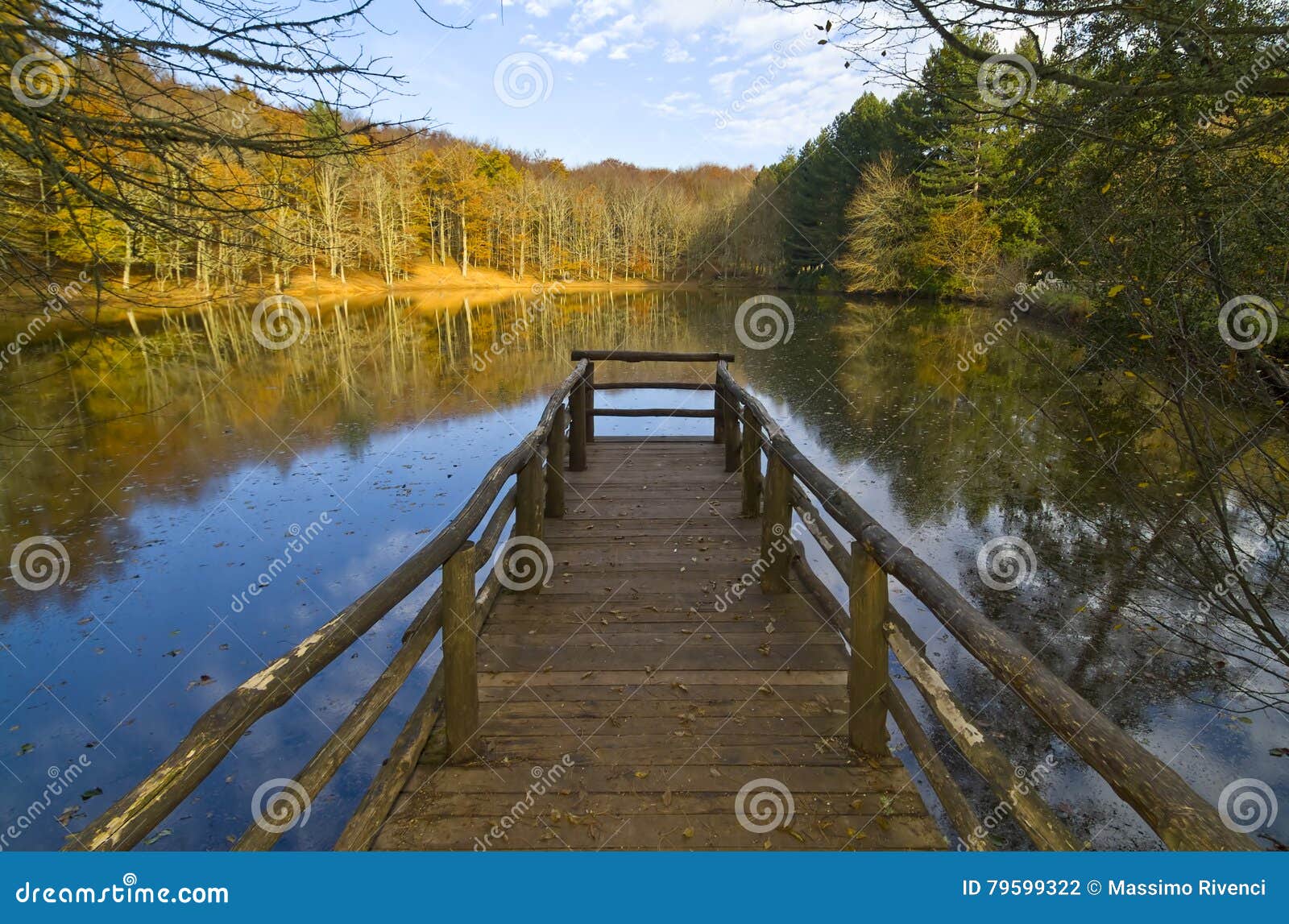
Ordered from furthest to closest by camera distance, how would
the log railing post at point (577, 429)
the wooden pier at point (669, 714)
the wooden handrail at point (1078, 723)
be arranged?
the log railing post at point (577, 429) → the wooden pier at point (669, 714) → the wooden handrail at point (1078, 723)

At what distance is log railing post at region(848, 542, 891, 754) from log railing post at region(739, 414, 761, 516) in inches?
113

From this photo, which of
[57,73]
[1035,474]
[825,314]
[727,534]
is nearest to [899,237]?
[825,314]

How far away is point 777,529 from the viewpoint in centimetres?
446

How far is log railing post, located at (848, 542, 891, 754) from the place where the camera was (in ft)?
9.16

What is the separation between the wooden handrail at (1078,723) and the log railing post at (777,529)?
1.49 meters

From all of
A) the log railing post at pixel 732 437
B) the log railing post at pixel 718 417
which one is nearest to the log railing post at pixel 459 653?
the log railing post at pixel 732 437

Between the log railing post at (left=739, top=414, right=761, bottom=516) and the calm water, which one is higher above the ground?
the log railing post at (left=739, top=414, right=761, bottom=516)

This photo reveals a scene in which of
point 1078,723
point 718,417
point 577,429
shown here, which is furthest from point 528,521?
point 718,417

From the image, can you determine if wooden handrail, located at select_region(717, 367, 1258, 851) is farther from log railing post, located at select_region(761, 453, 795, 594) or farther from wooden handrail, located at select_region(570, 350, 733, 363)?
wooden handrail, located at select_region(570, 350, 733, 363)

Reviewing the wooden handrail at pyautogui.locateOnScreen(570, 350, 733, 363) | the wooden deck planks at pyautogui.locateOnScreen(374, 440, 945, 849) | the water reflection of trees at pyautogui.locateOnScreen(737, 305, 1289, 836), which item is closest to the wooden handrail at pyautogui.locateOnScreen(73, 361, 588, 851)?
the wooden deck planks at pyautogui.locateOnScreen(374, 440, 945, 849)

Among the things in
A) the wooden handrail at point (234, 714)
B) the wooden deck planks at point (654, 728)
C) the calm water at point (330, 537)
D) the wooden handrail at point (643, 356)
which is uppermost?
the wooden handrail at point (643, 356)

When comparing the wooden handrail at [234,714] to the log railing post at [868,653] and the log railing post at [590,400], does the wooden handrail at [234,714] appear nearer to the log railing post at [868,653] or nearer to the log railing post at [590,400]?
the log railing post at [868,653]

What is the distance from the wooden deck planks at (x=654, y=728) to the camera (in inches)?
100.0

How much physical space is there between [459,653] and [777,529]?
2354 mm
